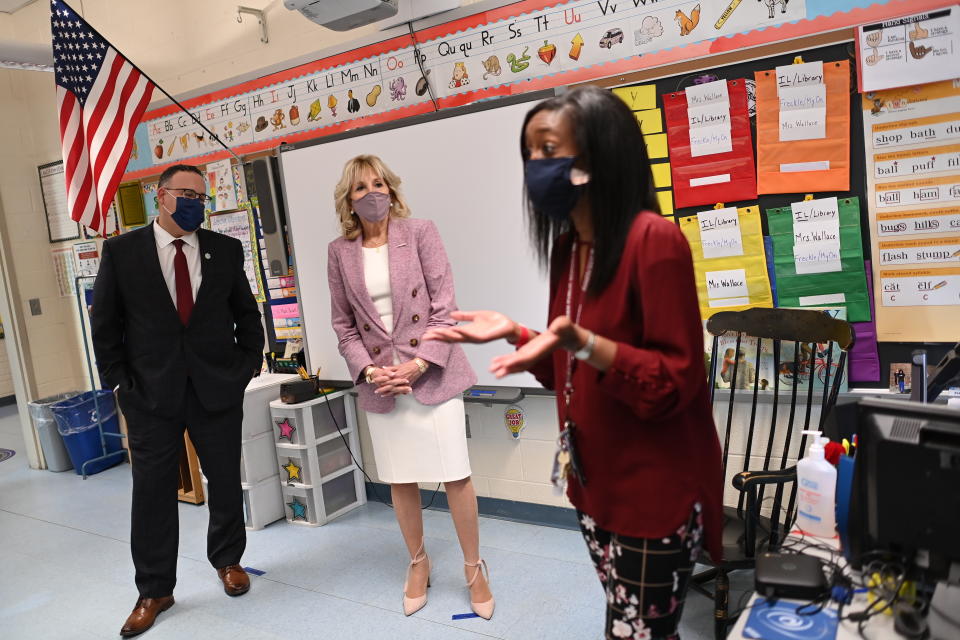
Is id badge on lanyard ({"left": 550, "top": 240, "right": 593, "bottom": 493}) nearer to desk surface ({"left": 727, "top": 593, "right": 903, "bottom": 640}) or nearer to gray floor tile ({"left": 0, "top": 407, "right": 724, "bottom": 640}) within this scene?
desk surface ({"left": 727, "top": 593, "right": 903, "bottom": 640})

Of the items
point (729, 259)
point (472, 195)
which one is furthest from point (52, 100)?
point (729, 259)

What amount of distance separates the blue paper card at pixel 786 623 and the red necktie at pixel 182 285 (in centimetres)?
223

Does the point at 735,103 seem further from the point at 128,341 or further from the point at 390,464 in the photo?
the point at 128,341

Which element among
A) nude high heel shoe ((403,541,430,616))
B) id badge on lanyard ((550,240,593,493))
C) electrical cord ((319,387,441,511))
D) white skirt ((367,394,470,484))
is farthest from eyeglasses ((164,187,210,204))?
id badge on lanyard ((550,240,593,493))

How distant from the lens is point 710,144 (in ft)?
8.14

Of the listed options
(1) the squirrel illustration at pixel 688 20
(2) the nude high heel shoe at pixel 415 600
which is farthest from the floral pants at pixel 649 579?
(1) the squirrel illustration at pixel 688 20

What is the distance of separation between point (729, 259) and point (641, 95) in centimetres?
72

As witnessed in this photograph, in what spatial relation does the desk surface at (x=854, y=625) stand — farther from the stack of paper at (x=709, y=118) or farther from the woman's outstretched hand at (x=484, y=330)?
the stack of paper at (x=709, y=118)

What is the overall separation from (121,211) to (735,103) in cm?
386

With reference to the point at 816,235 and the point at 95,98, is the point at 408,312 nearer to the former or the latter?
the point at 816,235

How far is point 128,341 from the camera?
2.57 meters

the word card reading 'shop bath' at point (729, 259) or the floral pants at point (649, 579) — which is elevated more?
the word card reading 'shop bath' at point (729, 259)

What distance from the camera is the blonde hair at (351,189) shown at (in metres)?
2.40

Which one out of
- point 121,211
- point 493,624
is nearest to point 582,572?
point 493,624
